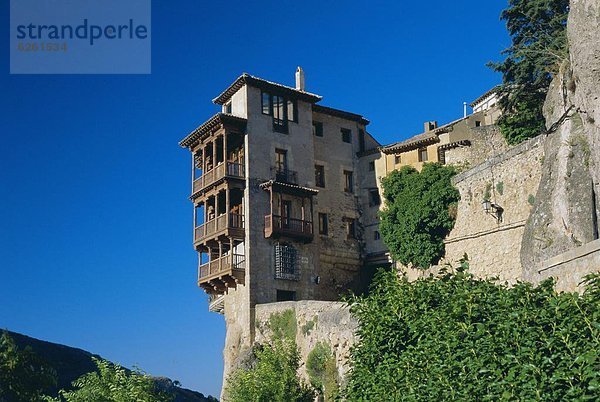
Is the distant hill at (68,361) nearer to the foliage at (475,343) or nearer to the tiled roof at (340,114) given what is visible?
the tiled roof at (340,114)

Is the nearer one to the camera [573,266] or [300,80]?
[573,266]

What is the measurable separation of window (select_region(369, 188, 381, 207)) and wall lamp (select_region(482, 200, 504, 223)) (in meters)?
9.19

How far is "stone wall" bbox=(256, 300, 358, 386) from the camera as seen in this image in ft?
93.6

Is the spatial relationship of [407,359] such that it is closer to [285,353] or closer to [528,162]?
[285,353]

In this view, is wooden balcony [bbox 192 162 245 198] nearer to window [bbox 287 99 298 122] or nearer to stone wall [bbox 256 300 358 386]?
window [bbox 287 99 298 122]

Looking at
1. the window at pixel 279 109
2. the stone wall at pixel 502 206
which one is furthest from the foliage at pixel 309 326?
the window at pixel 279 109

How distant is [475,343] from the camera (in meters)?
13.0

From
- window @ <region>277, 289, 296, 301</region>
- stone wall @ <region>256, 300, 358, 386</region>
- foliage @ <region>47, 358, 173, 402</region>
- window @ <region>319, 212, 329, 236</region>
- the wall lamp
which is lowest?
foliage @ <region>47, 358, 173, 402</region>

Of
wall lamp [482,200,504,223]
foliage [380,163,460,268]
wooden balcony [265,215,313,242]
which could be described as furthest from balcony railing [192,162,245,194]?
wall lamp [482,200,504,223]

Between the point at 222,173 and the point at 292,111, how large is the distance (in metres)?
5.71

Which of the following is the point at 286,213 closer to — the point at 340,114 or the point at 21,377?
the point at 340,114

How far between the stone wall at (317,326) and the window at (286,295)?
1579 mm

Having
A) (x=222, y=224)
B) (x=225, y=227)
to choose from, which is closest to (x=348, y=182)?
(x=222, y=224)

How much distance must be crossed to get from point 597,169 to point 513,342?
Answer: 9593 millimetres
